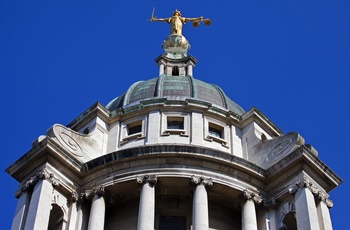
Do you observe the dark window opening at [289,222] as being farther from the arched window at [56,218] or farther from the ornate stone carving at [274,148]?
the arched window at [56,218]

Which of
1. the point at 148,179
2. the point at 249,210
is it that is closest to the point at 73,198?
the point at 148,179

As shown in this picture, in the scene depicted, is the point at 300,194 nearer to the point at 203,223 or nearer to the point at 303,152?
the point at 303,152

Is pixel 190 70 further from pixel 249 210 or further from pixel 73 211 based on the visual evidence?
pixel 73 211

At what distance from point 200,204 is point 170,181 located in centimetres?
221

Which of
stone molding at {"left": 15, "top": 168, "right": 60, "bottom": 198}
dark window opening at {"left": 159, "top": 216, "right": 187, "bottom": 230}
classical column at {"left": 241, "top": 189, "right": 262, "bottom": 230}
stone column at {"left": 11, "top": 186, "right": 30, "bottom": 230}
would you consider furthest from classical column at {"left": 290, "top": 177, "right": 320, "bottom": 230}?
stone column at {"left": 11, "top": 186, "right": 30, "bottom": 230}

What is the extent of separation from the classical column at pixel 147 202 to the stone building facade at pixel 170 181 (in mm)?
54

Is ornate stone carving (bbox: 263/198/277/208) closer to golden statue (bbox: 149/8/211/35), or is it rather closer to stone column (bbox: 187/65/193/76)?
stone column (bbox: 187/65/193/76)

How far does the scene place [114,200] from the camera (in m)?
43.6

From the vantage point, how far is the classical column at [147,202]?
4031cm

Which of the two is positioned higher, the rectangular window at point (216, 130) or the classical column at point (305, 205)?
the rectangular window at point (216, 130)

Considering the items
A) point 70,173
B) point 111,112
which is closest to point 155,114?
point 111,112

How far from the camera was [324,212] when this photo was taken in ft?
135

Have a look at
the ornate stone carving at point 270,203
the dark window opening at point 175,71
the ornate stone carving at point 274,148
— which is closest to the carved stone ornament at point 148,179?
the ornate stone carving at point 270,203

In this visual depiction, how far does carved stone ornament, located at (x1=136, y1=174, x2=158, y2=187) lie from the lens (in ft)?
139
